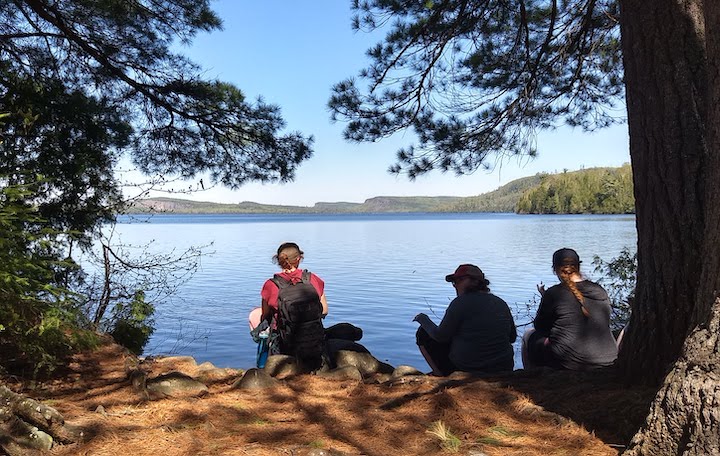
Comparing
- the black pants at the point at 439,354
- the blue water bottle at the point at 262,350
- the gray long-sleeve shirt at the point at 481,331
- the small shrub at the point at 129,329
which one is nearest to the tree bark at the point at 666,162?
the gray long-sleeve shirt at the point at 481,331

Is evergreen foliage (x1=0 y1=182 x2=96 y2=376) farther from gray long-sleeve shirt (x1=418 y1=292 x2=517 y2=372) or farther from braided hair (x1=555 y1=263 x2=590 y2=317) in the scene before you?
braided hair (x1=555 y1=263 x2=590 y2=317)

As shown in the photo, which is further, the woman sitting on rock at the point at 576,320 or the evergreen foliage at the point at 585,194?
the evergreen foliage at the point at 585,194

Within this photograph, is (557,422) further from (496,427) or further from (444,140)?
(444,140)

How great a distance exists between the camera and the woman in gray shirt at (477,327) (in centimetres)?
462

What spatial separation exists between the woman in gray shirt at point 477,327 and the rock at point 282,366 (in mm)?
1319

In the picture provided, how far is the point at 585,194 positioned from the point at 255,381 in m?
124

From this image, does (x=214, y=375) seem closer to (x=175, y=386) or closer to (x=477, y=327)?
(x=175, y=386)

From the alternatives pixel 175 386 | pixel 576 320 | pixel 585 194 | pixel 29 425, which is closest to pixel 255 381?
pixel 175 386

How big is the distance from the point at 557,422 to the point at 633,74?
2191 mm

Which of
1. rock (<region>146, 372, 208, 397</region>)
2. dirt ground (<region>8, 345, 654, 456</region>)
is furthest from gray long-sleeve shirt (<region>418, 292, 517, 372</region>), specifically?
rock (<region>146, 372, 208, 397</region>)

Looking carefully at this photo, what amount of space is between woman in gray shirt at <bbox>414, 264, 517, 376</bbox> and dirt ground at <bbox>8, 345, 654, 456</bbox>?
0.66m

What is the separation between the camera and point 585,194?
4636 inches

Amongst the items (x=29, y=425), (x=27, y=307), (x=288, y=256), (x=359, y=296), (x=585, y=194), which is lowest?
(x=359, y=296)

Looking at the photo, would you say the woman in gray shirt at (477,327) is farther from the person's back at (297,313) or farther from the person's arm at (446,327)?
the person's back at (297,313)
